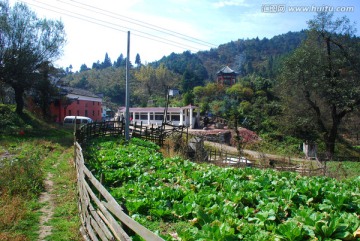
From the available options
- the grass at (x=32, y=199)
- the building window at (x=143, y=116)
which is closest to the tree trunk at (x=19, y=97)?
the grass at (x=32, y=199)

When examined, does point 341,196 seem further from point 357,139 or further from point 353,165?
point 357,139

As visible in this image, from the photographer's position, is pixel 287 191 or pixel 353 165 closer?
pixel 287 191

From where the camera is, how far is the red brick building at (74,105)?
3415 cm

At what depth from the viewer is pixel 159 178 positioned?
8.49 meters

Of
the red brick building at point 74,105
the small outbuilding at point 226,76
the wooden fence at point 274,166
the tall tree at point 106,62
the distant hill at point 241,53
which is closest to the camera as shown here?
the wooden fence at point 274,166

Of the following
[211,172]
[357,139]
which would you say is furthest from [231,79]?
[211,172]

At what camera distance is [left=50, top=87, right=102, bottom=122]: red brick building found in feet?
112

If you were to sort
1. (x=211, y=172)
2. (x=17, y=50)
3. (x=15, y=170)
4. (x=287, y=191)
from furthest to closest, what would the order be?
(x=17, y=50) < (x=15, y=170) < (x=211, y=172) < (x=287, y=191)

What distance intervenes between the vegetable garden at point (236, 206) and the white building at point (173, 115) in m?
30.8

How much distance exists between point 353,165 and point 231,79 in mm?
46438

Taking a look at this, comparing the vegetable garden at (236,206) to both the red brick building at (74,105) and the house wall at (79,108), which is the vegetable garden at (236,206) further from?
the house wall at (79,108)

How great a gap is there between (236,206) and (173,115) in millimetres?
36249

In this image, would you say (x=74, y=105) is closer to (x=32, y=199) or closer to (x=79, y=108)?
(x=79, y=108)

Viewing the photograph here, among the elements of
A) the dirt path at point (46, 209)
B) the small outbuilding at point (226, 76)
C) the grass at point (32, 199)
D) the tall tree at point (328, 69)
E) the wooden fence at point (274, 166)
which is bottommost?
the wooden fence at point (274, 166)
